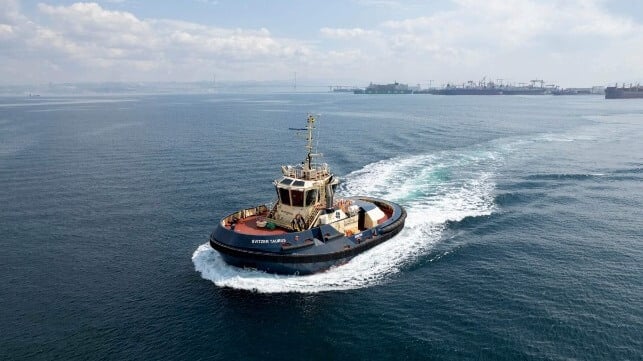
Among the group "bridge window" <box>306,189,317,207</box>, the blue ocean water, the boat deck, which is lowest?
the blue ocean water

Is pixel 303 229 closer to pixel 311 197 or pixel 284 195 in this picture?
pixel 311 197

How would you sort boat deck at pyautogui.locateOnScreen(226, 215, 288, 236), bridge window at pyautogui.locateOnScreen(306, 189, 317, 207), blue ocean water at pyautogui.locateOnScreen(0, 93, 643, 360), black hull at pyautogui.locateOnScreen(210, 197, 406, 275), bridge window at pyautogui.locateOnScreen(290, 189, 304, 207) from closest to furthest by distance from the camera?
blue ocean water at pyautogui.locateOnScreen(0, 93, 643, 360), black hull at pyautogui.locateOnScreen(210, 197, 406, 275), boat deck at pyautogui.locateOnScreen(226, 215, 288, 236), bridge window at pyautogui.locateOnScreen(290, 189, 304, 207), bridge window at pyautogui.locateOnScreen(306, 189, 317, 207)

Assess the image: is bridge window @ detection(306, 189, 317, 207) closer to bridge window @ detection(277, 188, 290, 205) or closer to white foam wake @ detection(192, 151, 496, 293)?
bridge window @ detection(277, 188, 290, 205)

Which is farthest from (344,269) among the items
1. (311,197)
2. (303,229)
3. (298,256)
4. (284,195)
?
(284,195)

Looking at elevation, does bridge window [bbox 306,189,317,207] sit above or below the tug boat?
above

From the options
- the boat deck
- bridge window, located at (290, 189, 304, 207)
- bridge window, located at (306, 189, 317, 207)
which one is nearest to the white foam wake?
the boat deck

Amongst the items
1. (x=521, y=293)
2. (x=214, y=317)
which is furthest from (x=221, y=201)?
(x=521, y=293)

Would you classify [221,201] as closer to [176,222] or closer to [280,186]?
[176,222]
